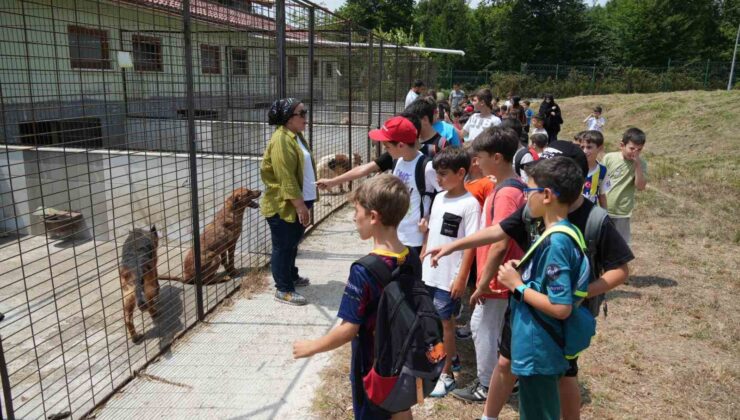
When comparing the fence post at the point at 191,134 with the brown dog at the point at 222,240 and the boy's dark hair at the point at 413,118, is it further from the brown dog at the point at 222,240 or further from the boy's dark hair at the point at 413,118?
the boy's dark hair at the point at 413,118

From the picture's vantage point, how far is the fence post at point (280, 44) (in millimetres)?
5125

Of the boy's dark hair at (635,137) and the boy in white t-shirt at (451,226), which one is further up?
the boy's dark hair at (635,137)

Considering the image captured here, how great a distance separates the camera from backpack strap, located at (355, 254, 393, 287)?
2086mm

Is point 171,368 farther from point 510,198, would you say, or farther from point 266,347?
point 510,198

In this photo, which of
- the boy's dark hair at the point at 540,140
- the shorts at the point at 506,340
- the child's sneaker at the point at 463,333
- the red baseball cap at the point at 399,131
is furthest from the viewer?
the boy's dark hair at the point at 540,140

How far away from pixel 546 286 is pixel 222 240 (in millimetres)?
4001

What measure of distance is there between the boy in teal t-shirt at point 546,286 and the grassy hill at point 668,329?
101 centimetres

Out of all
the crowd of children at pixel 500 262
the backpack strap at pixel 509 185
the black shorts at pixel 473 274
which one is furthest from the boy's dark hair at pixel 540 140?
the backpack strap at pixel 509 185

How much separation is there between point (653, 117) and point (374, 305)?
21.9 meters

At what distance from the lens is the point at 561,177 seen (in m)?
2.19

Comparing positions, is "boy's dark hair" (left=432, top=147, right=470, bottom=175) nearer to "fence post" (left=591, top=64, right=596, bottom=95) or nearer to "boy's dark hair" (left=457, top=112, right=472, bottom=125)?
"boy's dark hair" (left=457, top=112, right=472, bottom=125)

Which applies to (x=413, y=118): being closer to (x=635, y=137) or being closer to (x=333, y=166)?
(x=635, y=137)

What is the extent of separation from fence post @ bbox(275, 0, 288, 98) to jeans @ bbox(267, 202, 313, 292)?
61.5 inches

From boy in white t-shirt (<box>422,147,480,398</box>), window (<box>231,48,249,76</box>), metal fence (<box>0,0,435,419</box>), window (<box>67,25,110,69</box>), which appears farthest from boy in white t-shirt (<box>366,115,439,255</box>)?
window (<box>231,48,249,76</box>)
